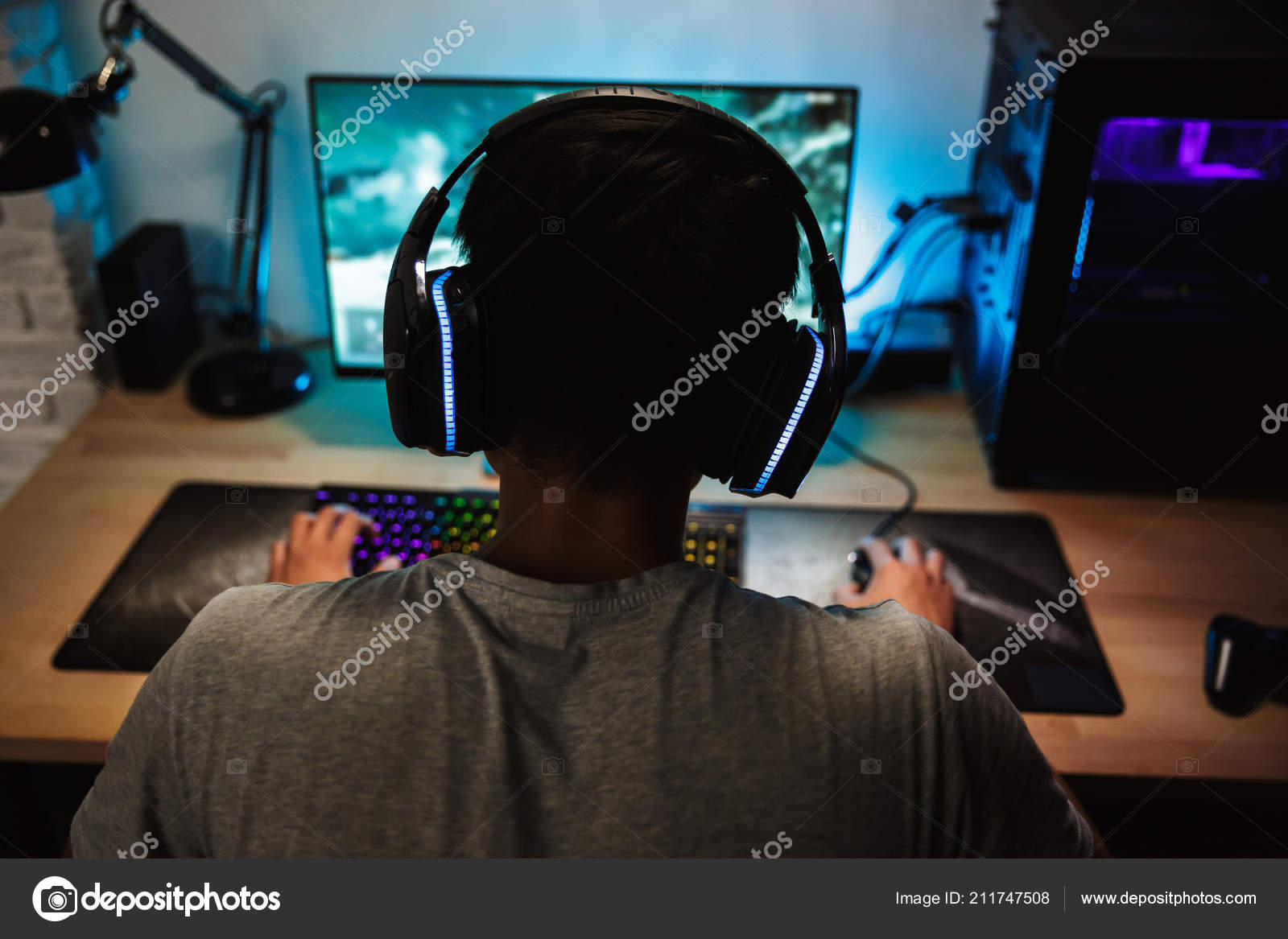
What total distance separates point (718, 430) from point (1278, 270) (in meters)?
0.93

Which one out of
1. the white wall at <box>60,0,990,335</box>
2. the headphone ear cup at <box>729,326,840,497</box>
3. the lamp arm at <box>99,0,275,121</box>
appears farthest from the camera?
the white wall at <box>60,0,990,335</box>

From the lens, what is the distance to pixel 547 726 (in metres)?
0.66

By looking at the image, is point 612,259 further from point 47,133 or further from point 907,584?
point 47,133

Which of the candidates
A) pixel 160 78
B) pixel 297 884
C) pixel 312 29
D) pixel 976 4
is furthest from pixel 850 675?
pixel 160 78

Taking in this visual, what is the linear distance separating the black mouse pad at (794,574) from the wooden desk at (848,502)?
3 centimetres

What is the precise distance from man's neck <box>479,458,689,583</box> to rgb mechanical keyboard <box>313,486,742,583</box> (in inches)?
19.0
